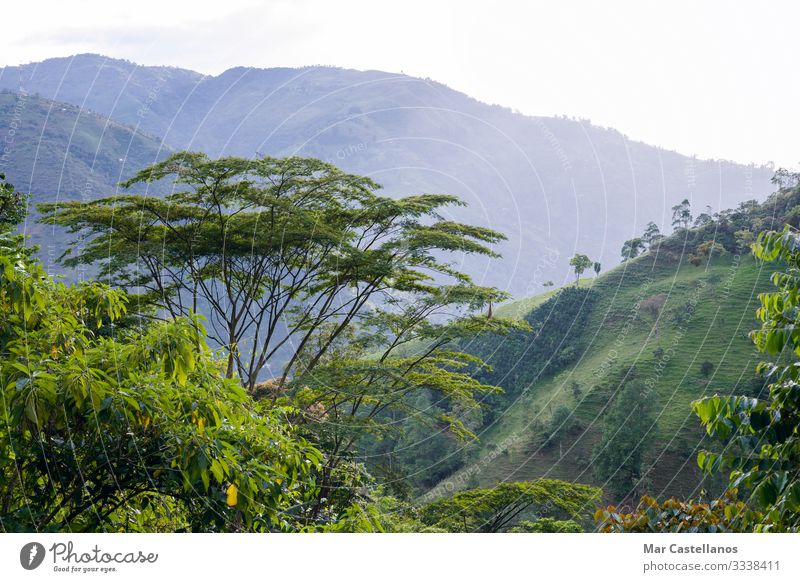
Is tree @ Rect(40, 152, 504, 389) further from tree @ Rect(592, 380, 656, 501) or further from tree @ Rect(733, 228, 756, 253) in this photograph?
tree @ Rect(733, 228, 756, 253)

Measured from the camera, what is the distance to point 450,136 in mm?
94000

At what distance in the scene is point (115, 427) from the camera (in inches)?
140

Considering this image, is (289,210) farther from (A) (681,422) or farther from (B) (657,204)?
(B) (657,204)

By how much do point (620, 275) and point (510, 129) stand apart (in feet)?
203

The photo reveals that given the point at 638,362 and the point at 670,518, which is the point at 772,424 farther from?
the point at 638,362

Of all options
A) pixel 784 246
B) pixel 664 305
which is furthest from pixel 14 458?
pixel 664 305

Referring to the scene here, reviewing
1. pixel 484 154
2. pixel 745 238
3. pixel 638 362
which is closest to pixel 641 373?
pixel 638 362

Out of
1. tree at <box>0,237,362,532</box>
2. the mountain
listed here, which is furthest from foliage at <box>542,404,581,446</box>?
tree at <box>0,237,362,532</box>

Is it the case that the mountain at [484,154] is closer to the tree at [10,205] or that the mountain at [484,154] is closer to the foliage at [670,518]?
the tree at [10,205]

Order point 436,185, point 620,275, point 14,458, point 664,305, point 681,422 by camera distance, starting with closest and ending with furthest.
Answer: point 14,458 → point 681,422 → point 664,305 → point 620,275 → point 436,185

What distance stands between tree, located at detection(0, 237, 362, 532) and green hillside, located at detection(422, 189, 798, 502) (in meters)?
20.5

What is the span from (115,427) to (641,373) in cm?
2772

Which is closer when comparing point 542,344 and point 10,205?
point 10,205
